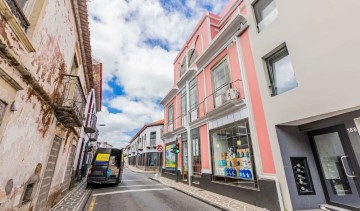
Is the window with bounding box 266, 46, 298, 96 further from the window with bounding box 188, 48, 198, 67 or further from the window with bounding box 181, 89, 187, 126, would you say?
the window with bounding box 181, 89, 187, 126

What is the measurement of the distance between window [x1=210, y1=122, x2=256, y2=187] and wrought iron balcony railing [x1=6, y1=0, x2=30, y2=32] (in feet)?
26.1

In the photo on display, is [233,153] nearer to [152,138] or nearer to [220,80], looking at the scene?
[220,80]

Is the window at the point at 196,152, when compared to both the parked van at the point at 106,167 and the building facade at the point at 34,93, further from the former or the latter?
the building facade at the point at 34,93

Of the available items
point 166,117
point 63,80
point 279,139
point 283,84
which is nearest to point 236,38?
point 283,84

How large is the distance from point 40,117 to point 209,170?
8419 mm

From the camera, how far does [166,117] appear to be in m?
19.0

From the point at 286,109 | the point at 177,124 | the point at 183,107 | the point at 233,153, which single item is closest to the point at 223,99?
the point at 233,153

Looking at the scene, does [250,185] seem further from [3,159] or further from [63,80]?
[63,80]

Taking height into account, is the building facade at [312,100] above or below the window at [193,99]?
below

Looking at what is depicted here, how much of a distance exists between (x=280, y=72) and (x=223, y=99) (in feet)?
9.89

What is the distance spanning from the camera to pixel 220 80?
10133mm

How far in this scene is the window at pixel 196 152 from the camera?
11355 mm

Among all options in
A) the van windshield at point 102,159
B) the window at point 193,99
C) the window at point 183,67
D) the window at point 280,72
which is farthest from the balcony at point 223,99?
the van windshield at point 102,159

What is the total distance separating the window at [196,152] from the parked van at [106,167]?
5378 millimetres
